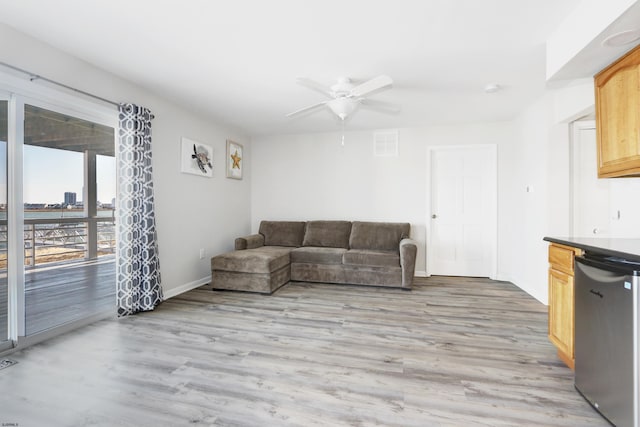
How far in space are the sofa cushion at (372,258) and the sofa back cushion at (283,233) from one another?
3.36 feet

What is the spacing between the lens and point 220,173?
14.9ft

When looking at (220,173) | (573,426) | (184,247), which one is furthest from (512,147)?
(184,247)

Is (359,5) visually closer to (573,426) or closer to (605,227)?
(573,426)

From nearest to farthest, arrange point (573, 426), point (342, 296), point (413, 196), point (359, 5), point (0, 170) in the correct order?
point (573, 426), point (359, 5), point (0, 170), point (342, 296), point (413, 196)

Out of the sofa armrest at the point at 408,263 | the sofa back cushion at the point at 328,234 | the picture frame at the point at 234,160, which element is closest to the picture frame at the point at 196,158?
the picture frame at the point at 234,160

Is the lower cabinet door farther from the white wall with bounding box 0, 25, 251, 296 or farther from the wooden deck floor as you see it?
the wooden deck floor

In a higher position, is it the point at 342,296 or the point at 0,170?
the point at 0,170

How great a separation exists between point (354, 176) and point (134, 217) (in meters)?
3.22

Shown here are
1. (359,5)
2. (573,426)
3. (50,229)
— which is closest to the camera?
(573,426)

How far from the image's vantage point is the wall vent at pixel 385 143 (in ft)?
15.6

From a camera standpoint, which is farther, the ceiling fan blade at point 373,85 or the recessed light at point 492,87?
the recessed light at point 492,87

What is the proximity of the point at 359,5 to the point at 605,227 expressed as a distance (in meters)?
3.31

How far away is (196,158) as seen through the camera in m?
3.97

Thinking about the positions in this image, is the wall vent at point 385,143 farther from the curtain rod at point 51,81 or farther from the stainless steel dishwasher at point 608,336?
the curtain rod at point 51,81
